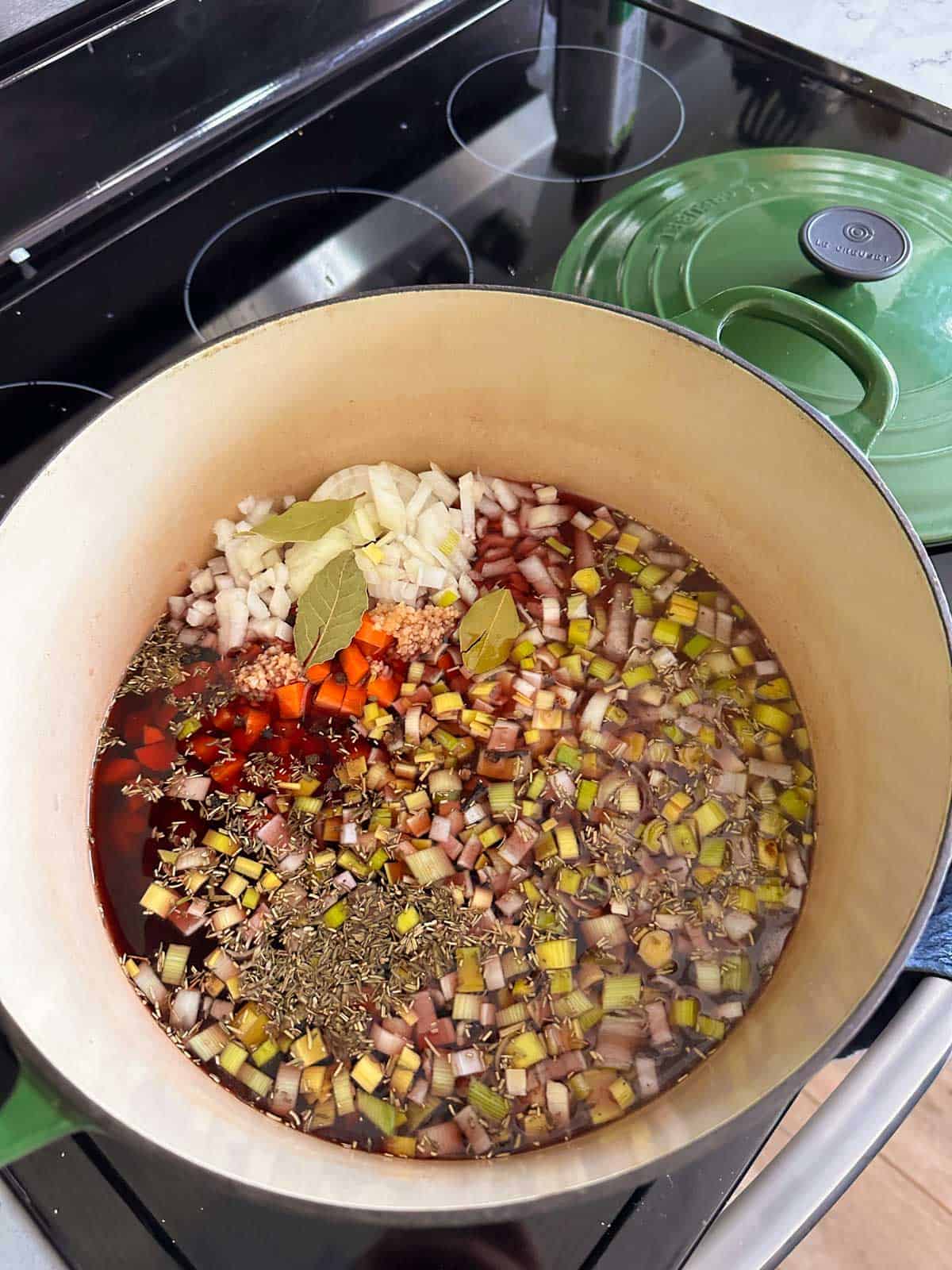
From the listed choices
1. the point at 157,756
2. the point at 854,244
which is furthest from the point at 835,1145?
the point at 854,244

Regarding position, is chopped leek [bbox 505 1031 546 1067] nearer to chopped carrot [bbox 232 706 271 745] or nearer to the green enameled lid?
chopped carrot [bbox 232 706 271 745]

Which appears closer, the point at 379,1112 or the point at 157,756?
the point at 379,1112

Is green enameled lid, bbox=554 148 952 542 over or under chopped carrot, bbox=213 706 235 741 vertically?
over

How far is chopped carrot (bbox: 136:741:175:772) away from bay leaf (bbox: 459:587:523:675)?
0.32 meters

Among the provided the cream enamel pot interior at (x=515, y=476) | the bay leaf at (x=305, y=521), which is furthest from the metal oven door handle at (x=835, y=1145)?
the bay leaf at (x=305, y=521)

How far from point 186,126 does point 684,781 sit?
3.36 ft

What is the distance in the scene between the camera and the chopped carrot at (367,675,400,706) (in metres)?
0.97

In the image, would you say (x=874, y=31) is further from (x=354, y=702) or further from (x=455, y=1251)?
(x=455, y=1251)

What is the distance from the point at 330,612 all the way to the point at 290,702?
103 mm

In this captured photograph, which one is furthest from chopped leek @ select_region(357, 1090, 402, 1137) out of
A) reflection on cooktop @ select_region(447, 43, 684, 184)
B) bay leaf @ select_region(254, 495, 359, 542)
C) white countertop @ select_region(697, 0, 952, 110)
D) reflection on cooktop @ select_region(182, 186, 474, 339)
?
white countertop @ select_region(697, 0, 952, 110)

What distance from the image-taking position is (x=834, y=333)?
0.90 metres

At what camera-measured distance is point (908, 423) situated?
985 mm

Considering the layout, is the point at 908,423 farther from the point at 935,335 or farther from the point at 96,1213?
the point at 96,1213

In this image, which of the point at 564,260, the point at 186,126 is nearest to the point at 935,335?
the point at 564,260
